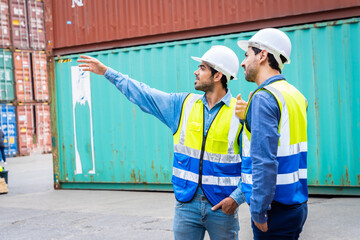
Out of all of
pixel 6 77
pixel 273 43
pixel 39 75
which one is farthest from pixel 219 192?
pixel 39 75

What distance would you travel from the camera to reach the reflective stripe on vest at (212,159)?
3.12 meters

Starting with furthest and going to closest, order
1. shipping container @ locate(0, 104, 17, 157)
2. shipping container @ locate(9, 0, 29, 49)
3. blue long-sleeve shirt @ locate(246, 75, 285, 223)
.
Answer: shipping container @ locate(9, 0, 29, 49) → shipping container @ locate(0, 104, 17, 157) → blue long-sleeve shirt @ locate(246, 75, 285, 223)

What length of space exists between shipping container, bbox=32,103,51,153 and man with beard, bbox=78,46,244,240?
22.1m

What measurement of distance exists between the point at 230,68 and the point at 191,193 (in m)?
0.86

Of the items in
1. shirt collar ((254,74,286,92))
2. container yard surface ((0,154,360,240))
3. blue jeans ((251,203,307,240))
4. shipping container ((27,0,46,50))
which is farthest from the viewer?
shipping container ((27,0,46,50))

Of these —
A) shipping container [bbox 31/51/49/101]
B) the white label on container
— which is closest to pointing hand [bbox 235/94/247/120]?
the white label on container

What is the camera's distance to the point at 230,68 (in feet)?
10.9

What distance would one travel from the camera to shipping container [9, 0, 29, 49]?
2350 cm

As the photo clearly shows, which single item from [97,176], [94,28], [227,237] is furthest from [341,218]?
[94,28]

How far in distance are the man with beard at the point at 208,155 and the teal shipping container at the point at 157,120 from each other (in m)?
5.23

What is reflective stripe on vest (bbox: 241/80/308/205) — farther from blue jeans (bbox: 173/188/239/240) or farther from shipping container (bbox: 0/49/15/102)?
shipping container (bbox: 0/49/15/102)

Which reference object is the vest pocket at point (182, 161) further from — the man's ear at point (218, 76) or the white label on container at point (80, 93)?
the white label on container at point (80, 93)

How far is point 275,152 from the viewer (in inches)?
96.8

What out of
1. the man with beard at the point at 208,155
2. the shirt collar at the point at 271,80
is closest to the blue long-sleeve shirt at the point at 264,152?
the shirt collar at the point at 271,80
